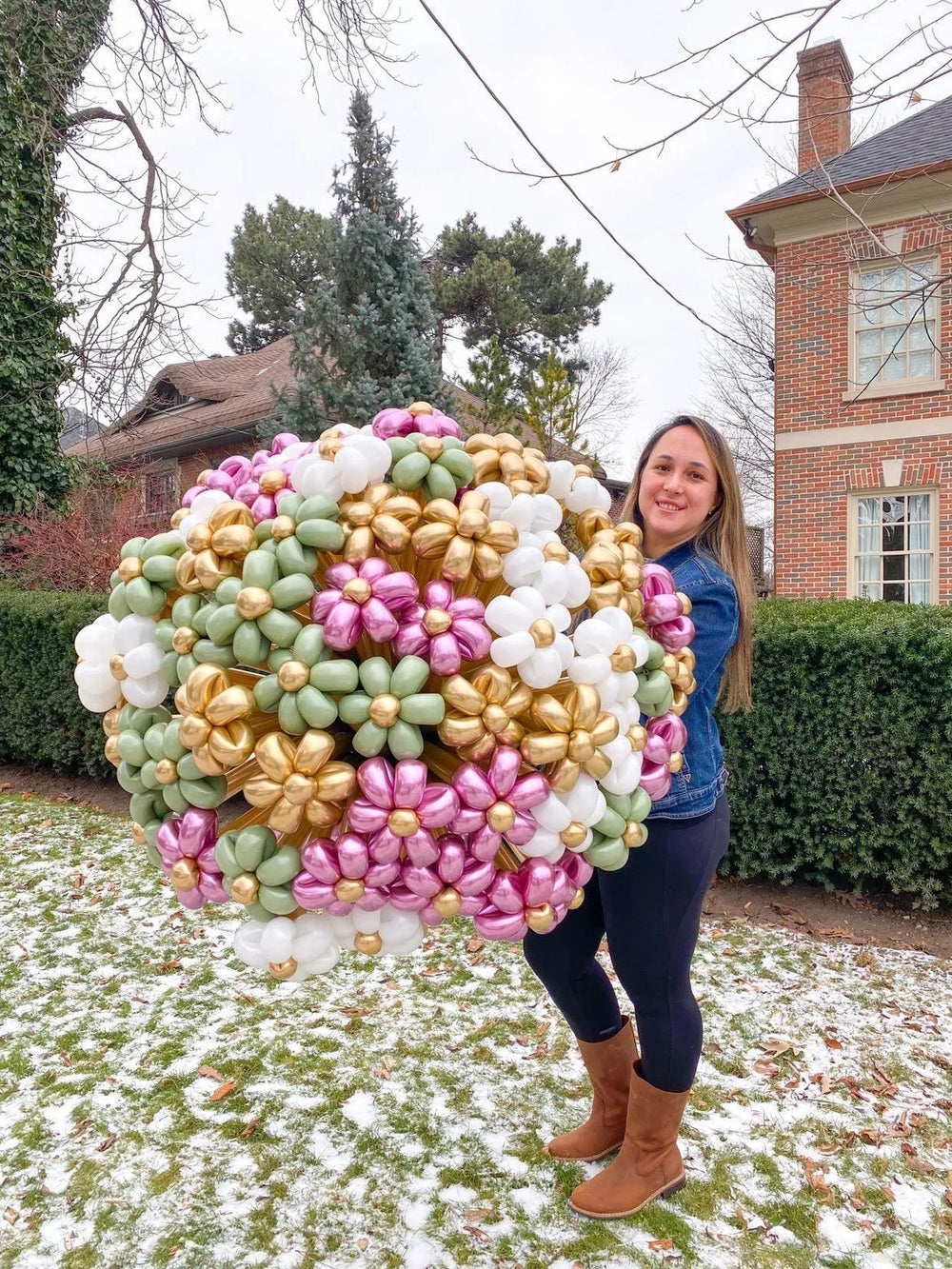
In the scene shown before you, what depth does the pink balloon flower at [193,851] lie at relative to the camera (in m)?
1.29

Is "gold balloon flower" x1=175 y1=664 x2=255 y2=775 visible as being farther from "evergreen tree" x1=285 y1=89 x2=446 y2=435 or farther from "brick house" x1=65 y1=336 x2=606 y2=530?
"brick house" x1=65 y1=336 x2=606 y2=530

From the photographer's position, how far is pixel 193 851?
130 centimetres

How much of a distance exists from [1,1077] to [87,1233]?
95cm

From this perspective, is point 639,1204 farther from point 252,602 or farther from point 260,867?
point 252,602

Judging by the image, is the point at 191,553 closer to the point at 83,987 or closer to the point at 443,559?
the point at 443,559

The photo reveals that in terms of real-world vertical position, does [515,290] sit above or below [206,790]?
above

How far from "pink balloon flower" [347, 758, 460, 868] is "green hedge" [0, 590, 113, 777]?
586 cm

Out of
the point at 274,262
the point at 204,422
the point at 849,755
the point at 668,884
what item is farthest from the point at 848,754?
the point at 274,262

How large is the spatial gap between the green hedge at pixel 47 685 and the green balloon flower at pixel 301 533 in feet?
18.7

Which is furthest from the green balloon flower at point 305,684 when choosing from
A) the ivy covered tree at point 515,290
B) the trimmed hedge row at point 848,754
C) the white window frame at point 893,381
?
the ivy covered tree at point 515,290

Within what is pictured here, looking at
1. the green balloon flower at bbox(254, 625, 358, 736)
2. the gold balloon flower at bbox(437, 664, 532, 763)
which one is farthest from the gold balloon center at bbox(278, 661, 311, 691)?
the gold balloon flower at bbox(437, 664, 532, 763)

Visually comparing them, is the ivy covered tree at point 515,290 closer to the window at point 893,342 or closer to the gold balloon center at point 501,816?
the window at point 893,342

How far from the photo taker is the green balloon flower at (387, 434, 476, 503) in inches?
50.8

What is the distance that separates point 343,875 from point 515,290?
19.3m
